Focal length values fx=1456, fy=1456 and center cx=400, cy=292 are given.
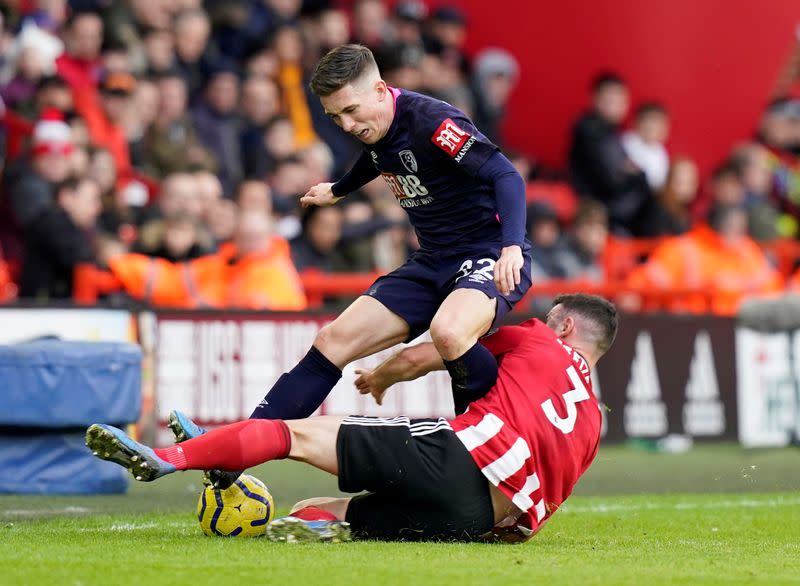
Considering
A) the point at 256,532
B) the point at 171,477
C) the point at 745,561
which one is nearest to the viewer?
the point at 745,561

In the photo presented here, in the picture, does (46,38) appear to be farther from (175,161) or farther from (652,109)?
(652,109)

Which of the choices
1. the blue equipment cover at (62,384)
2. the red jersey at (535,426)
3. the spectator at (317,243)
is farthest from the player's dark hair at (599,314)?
the spectator at (317,243)

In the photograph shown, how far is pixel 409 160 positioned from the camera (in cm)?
673

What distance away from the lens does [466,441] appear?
5953mm

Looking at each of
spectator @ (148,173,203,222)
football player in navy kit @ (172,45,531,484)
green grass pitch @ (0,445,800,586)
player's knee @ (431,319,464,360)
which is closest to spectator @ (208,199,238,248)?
spectator @ (148,173,203,222)

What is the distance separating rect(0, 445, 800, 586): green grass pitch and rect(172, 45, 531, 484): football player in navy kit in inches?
33.2

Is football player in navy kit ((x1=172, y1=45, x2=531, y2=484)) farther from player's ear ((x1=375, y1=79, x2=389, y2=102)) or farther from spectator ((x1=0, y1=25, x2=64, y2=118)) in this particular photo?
spectator ((x1=0, y1=25, x2=64, y2=118))

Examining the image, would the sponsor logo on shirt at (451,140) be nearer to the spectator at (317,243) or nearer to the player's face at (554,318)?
the player's face at (554,318)

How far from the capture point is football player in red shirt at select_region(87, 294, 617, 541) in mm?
5801

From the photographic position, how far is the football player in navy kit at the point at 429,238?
20.6 ft

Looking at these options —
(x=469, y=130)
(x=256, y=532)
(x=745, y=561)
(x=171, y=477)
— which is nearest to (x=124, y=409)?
(x=171, y=477)

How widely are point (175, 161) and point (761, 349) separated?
17.5 ft

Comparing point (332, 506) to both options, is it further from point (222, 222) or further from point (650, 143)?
point (650, 143)

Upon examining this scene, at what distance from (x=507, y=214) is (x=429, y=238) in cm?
65
